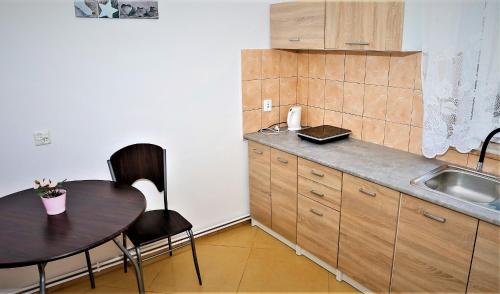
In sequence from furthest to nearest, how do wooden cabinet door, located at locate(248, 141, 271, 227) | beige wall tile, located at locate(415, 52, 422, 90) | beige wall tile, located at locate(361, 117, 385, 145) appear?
wooden cabinet door, located at locate(248, 141, 271, 227) → beige wall tile, located at locate(361, 117, 385, 145) → beige wall tile, located at locate(415, 52, 422, 90)

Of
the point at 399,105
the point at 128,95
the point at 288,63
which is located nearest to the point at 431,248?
the point at 399,105

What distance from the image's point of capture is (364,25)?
2.20 m

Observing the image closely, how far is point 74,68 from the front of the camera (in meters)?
2.18

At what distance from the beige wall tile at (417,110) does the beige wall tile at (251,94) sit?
1.17 m

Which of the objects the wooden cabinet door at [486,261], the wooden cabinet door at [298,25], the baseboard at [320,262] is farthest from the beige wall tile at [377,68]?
the baseboard at [320,262]

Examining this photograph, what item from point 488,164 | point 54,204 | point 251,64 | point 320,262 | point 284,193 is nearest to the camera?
point 54,204

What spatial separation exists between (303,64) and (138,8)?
4.56ft

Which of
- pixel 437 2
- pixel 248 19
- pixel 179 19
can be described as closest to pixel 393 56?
pixel 437 2

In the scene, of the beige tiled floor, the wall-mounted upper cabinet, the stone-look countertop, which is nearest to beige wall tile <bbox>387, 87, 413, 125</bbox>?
the stone-look countertop

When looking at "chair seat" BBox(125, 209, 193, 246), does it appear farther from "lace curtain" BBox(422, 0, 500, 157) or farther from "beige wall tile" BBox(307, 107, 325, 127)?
"lace curtain" BBox(422, 0, 500, 157)

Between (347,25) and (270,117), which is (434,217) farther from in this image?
(270,117)

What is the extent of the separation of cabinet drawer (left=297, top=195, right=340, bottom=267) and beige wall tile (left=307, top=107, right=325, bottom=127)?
2.52 feet

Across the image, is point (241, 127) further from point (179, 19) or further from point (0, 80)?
point (0, 80)

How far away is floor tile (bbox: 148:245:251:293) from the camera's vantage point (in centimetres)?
241
